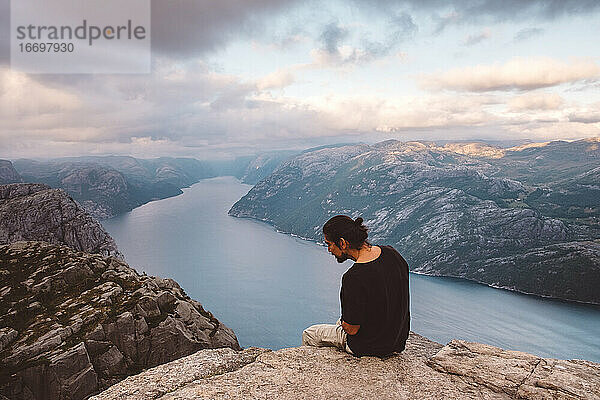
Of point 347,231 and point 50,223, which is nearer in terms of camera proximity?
point 347,231

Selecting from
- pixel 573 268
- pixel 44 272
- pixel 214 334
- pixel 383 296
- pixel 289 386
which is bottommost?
pixel 573 268

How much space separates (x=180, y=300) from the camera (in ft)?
130

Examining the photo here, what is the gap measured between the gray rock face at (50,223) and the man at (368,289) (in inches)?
3501

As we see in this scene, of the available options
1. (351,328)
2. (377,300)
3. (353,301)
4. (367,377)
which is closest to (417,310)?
(367,377)

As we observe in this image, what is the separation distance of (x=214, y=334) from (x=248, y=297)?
420 ft

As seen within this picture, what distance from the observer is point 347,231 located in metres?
6.90

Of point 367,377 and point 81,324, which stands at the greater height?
point 367,377

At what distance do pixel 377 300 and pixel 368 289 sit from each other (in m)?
0.32

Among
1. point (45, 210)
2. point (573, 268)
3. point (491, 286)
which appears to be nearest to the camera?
point (45, 210)

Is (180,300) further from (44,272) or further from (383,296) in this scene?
(383,296)

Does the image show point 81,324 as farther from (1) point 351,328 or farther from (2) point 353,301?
(2) point 353,301

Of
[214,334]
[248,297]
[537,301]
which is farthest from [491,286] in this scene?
[214,334]

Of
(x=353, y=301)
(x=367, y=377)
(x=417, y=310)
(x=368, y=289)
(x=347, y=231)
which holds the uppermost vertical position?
(x=347, y=231)

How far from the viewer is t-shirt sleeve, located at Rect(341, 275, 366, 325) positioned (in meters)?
6.62
